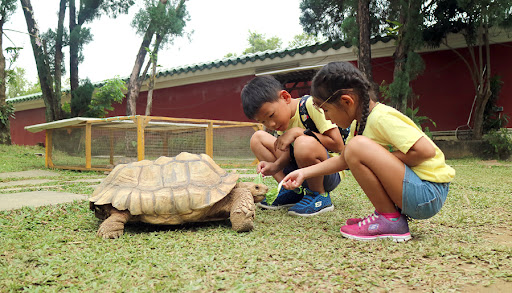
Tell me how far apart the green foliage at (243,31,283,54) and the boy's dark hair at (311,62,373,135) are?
146ft

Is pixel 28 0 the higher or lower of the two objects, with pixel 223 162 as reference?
higher

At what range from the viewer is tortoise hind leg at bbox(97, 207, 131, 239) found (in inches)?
82.7

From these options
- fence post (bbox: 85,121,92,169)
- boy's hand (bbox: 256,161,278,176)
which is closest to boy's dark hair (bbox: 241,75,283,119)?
boy's hand (bbox: 256,161,278,176)

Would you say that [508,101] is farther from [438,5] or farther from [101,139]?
[101,139]

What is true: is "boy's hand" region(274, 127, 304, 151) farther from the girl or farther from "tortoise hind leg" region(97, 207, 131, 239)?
"tortoise hind leg" region(97, 207, 131, 239)

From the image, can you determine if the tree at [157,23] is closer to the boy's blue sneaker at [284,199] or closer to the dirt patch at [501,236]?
the boy's blue sneaker at [284,199]

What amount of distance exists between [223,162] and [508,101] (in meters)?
6.18

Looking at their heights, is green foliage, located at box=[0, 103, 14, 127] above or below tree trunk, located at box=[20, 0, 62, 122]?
below

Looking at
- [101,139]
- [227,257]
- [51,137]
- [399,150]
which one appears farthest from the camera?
[51,137]

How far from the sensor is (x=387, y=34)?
8.11 metres

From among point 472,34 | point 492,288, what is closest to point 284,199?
point 492,288

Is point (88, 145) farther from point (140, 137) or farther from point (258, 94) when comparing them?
point (258, 94)

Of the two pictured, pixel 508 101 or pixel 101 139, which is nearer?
pixel 101 139

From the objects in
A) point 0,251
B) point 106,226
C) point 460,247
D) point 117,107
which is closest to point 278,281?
point 460,247
